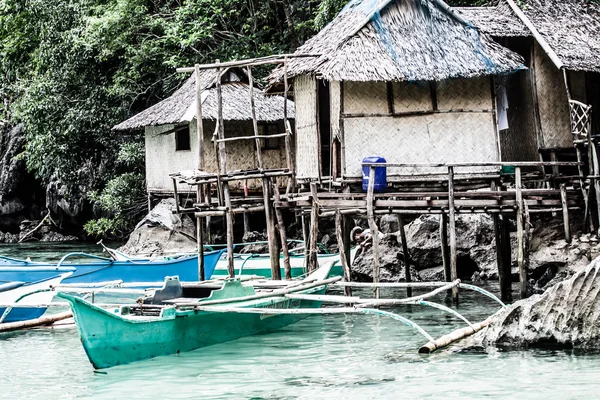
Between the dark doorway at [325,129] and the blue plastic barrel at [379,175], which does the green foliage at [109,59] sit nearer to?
the dark doorway at [325,129]

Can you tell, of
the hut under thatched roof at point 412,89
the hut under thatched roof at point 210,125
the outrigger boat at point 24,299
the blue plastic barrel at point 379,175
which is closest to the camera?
the outrigger boat at point 24,299

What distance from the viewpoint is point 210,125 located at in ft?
78.5

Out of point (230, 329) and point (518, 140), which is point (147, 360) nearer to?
point (230, 329)

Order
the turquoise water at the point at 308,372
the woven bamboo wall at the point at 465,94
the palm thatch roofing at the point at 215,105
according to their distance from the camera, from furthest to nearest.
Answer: the palm thatch roofing at the point at 215,105
the woven bamboo wall at the point at 465,94
the turquoise water at the point at 308,372

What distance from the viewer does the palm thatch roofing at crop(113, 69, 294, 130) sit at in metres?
22.8

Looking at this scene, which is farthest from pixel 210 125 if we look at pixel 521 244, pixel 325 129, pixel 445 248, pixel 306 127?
pixel 521 244

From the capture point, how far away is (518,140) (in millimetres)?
18156

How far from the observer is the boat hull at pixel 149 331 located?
11000 millimetres

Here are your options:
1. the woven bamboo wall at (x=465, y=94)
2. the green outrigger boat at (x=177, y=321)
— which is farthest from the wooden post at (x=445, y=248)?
the green outrigger boat at (x=177, y=321)

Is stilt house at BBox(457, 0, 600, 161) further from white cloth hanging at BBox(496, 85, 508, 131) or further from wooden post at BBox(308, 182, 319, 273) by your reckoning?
wooden post at BBox(308, 182, 319, 273)

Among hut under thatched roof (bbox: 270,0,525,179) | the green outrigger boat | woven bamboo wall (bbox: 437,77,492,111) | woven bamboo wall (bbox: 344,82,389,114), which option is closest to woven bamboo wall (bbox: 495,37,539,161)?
woven bamboo wall (bbox: 437,77,492,111)

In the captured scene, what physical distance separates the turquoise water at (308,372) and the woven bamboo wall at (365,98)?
4.03 m

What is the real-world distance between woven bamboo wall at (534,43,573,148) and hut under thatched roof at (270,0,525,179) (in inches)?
54.1

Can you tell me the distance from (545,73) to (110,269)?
892cm
